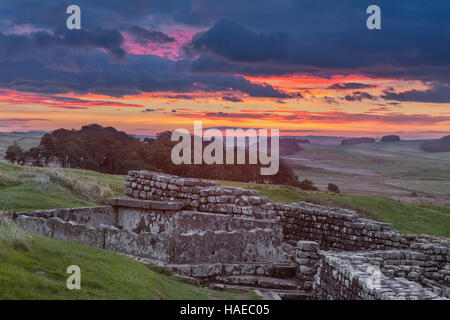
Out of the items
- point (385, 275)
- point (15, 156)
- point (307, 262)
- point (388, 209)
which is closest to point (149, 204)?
point (307, 262)

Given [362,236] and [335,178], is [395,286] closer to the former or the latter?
[362,236]

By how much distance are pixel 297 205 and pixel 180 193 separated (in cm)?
614

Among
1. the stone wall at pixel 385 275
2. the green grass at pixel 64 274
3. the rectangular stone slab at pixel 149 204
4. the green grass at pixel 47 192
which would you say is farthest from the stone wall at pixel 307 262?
the green grass at pixel 47 192

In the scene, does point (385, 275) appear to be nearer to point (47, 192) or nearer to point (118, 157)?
point (47, 192)

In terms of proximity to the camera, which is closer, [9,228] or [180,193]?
[9,228]

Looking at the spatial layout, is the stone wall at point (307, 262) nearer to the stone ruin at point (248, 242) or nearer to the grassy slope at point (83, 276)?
the stone ruin at point (248, 242)

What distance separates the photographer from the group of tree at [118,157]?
5753cm

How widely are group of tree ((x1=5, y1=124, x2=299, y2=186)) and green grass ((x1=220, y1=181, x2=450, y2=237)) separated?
1812 centimetres

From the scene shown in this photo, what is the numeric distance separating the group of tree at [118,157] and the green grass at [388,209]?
713 inches

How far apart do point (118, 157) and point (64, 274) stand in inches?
2119

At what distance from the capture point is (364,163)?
441ft

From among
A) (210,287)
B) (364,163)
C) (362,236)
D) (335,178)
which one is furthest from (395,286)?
(364,163)

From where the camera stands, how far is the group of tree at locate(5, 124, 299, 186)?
189 ft
